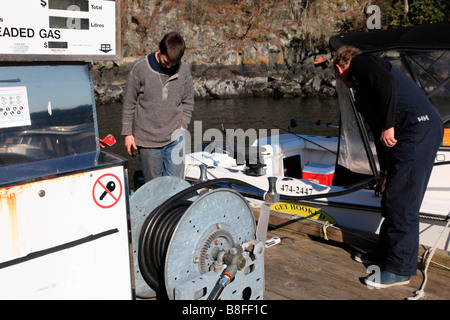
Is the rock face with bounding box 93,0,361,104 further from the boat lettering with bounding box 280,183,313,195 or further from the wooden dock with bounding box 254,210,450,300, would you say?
the wooden dock with bounding box 254,210,450,300

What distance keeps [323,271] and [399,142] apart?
1358mm

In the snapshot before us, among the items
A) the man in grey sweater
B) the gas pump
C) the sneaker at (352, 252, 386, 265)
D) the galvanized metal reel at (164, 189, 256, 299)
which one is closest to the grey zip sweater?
the man in grey sweater

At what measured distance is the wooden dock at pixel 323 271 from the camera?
3691 millimetres

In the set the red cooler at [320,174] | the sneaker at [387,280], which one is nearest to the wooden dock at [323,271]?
the sneaker at [387,280]

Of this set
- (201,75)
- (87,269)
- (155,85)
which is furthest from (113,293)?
(201,75)

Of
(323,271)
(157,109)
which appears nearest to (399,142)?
(323,271)

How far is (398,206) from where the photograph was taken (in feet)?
11.8

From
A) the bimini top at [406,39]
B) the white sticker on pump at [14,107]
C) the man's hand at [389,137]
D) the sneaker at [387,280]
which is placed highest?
the bimini top at [406,39]

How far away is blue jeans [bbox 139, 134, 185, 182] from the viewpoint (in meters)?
4.39

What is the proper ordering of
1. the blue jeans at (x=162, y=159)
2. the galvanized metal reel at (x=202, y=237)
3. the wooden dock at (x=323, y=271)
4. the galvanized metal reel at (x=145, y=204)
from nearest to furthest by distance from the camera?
the galvanized metal reel at (x=202, y=237) → the galvanized metal reel at (x=145, y=204) → the wooden dock at (x=323, y=271) → the blue jeans at (x=162, y=159)

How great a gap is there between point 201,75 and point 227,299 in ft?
84.7

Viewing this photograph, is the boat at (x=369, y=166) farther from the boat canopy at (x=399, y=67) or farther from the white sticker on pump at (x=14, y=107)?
the white sticker on pump at (x=14, y=107)

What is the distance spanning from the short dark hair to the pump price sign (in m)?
1.12

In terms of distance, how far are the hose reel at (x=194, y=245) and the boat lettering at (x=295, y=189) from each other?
6.74 feet
